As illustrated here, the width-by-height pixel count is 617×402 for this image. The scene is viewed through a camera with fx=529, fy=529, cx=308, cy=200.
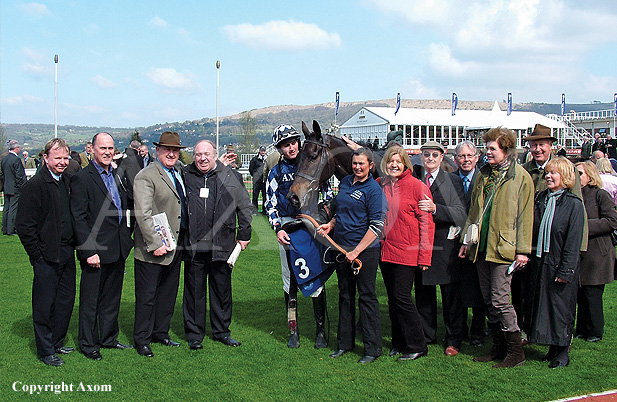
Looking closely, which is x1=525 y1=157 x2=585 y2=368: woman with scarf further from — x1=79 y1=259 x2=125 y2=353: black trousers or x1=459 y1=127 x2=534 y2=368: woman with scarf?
x1=79 y1=259 x2=125 y2=353: black trousers

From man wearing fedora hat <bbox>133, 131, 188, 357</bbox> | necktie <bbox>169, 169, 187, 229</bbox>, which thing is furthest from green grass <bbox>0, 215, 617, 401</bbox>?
necktie <bbox>169, 169, 187, 229</bbox>

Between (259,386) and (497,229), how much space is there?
2389mm

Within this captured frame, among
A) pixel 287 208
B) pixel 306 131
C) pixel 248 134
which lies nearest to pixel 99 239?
pixel 287 208

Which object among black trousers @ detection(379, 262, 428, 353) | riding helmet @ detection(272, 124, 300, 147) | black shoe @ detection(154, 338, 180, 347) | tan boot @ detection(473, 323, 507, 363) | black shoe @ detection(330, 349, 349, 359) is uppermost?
riding helmet @ detection(272, 124, 300, 147)

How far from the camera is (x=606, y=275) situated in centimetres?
535

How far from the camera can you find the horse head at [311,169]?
4727mm

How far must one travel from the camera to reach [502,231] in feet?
14.8

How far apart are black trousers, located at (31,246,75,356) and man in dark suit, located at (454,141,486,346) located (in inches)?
145

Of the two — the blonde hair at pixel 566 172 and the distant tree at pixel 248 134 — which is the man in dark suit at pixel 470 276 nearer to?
A: the blonde hair at pixel 566 172

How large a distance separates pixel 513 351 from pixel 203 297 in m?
2.97

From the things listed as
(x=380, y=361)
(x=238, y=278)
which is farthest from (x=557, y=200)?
(x=238, y=278)

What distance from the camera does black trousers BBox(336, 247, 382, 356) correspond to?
4.75 m

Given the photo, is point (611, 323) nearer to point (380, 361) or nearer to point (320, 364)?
point (380, 361)

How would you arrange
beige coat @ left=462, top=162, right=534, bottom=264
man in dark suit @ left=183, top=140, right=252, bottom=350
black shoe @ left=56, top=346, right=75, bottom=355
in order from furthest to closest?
man in dark suit @ left=183, top=140, right=252, bottom=350 → black shoe @ left=56, top=346, right=75, bottom=355 → beige coat @ left=462, top=162, right=534, bottom=264
